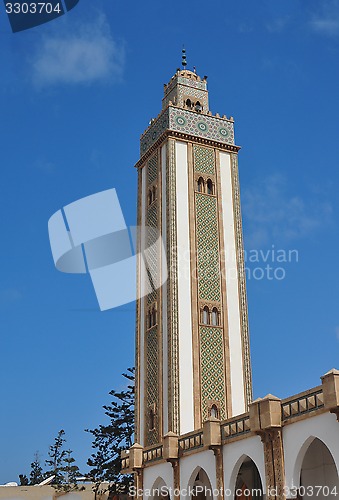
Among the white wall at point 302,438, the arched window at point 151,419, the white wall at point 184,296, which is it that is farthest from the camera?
the arched window at point 151,419

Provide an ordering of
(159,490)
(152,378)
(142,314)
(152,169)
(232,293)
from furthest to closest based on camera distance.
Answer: (152,169)
(142,314)
(232,293)
(152,378)
(159,490)

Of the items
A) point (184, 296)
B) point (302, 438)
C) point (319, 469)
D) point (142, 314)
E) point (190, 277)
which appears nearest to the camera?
point (302, 438)

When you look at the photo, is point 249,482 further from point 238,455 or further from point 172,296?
point 172,296

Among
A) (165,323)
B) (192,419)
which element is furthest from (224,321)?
(192,419)

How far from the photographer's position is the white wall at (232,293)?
69.1 ft

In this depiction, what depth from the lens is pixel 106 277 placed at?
22.5 m

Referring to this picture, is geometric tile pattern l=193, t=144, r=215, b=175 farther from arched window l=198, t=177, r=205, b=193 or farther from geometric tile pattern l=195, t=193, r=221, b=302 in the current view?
geometric tile pattern l=195, t=193, r=221, b=302

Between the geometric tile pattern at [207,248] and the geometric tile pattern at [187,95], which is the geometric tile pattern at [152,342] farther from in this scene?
the geometric tile pattern at [187,95]

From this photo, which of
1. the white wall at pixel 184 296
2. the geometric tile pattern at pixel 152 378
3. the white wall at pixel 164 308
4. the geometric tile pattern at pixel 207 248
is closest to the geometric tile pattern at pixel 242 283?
the geometric tile pattern at pixel 207 248

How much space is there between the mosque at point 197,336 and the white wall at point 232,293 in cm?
4

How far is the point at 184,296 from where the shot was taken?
70.7ft

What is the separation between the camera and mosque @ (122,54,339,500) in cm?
1575

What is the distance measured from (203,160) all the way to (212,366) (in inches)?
298

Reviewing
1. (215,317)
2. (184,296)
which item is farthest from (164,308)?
(215,317)
